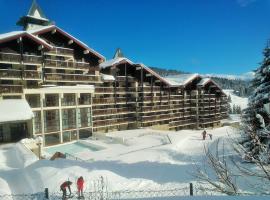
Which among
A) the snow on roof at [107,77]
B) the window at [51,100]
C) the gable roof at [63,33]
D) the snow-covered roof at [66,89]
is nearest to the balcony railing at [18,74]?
the snow-covered roof at [66,89]

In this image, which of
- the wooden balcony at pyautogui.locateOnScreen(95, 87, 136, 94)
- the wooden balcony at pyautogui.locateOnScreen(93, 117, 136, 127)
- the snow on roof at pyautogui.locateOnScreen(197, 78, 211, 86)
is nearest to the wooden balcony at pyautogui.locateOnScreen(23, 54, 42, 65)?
the wooden balcony at pyautogui.locateOnScreen(95, 87, 136, 94)

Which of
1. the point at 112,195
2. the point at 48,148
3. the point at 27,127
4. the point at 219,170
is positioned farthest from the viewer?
the point at 48,148

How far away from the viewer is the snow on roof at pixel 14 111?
26234 mm

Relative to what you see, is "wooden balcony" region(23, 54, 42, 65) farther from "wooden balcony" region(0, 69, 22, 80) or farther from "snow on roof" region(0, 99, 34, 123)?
"snow on roof" region(0, 99, 34, 123)

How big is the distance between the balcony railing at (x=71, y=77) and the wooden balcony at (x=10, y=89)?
3.54 m

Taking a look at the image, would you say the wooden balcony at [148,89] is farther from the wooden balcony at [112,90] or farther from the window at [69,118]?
the window at [69,118]

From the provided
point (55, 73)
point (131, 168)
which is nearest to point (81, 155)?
point (131, 168)

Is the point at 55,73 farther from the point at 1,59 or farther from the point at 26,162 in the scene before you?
the point at 26,162

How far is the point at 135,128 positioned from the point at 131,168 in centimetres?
2516

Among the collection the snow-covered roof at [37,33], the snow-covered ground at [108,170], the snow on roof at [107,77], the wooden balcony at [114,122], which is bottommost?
the snow-covered ground at [108,170]

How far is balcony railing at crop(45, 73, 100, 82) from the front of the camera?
32766 mm

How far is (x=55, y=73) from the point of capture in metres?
33.4

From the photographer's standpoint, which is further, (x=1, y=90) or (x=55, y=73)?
(x=55, y=73)

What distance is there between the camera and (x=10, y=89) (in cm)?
2897
